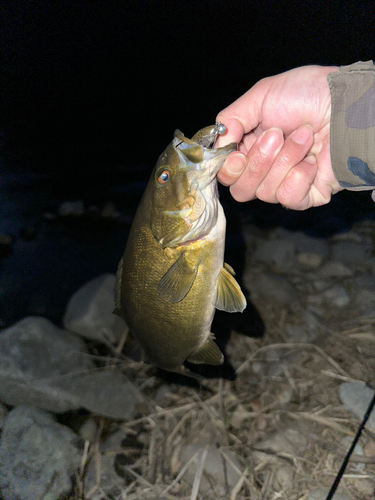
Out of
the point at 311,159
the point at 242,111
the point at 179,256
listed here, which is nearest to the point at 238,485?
the point at 179,256

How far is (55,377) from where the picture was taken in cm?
349

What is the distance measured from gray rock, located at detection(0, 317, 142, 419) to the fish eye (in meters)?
2.52

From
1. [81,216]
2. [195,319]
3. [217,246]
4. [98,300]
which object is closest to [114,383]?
[98,300]

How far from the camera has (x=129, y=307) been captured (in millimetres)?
2160

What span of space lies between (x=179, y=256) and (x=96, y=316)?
247 cm

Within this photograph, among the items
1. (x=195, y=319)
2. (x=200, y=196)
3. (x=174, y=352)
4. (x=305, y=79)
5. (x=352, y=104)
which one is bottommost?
(x=174, y=352)

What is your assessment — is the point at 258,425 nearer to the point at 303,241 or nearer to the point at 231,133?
the point at 231,133

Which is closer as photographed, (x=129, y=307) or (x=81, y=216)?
(x=129, y=307)

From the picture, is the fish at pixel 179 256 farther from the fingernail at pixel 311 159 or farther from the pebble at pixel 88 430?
the pebble at pixel 88 430

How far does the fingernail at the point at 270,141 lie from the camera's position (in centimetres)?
204

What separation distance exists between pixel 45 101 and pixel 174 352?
452 inches

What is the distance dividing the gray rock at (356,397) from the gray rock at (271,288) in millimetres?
1187

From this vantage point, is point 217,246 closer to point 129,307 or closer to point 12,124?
point 129,307

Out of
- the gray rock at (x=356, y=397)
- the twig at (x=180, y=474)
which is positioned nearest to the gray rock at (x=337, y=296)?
the gray rock at (x=356, y=397)
